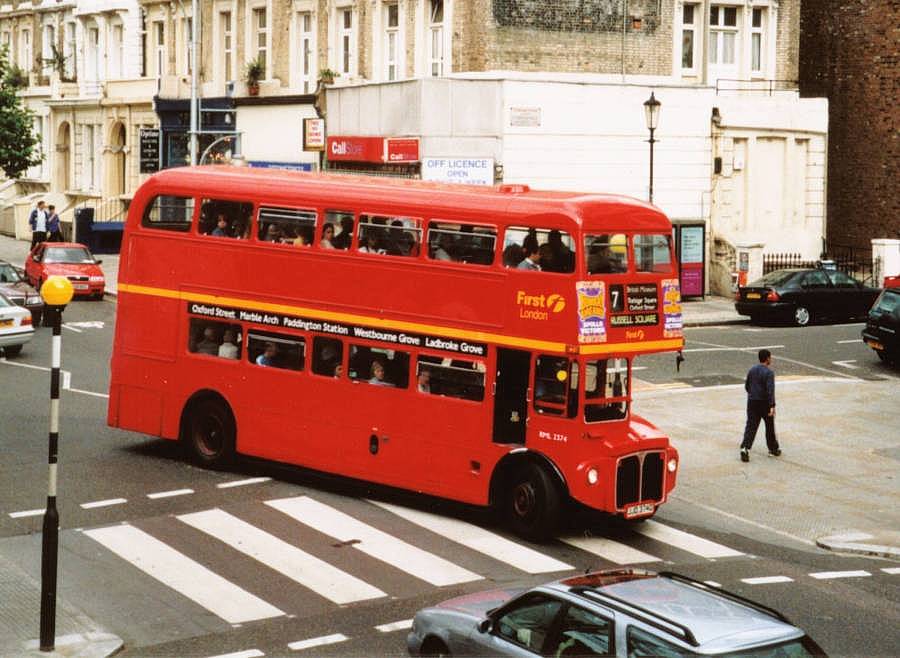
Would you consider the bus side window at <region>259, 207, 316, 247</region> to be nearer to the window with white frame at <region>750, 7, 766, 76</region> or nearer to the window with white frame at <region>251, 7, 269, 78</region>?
the window with white frame at <region>750, 7, 766, 76</region>

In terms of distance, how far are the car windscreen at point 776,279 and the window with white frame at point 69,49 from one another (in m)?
37.5

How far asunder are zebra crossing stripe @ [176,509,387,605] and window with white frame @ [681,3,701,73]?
30.9 meters

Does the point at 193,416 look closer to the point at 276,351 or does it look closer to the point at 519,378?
the point at 276,351

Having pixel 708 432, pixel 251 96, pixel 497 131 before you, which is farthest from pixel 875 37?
pixel 708 432

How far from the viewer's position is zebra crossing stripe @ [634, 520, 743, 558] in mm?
18688

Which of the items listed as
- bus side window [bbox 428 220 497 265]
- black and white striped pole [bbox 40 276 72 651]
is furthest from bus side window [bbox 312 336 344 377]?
black and white striped pole [bbox 40 276 72 651]

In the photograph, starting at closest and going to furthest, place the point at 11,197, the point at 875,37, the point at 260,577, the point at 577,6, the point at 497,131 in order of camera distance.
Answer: the point at 260,577 < the point at 497,131 < the point at 577,6 < the point at 875,37 < the point at 11,197

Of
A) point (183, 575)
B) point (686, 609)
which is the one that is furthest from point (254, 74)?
point (686, 609)

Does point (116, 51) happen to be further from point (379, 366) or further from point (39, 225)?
point (379, 366)

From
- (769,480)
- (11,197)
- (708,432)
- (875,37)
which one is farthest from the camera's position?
(11,197)

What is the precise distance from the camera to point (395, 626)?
15.1m

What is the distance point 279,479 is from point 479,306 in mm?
4632

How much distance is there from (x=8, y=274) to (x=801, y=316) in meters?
20.6

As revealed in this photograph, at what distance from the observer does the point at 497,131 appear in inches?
1639
